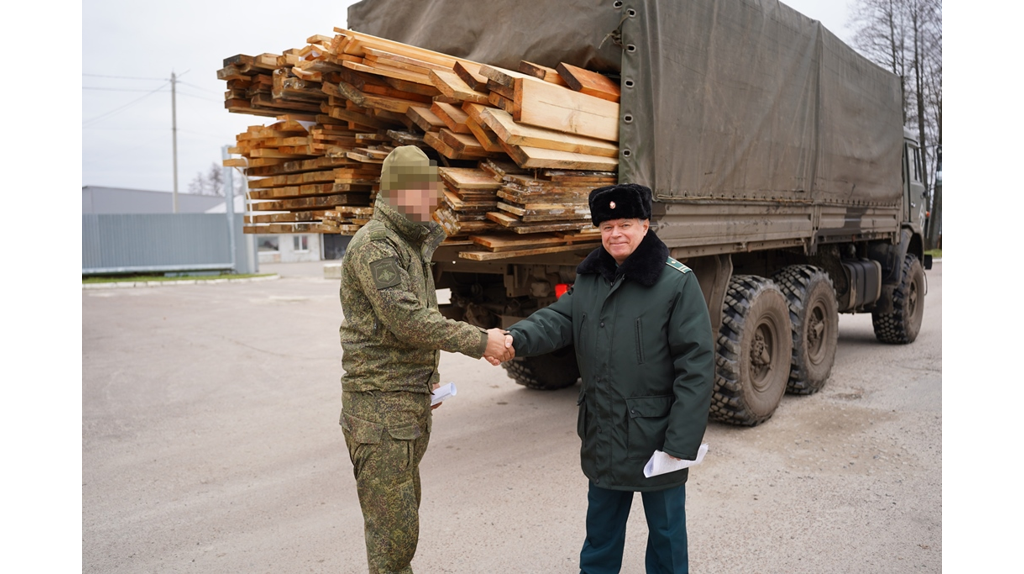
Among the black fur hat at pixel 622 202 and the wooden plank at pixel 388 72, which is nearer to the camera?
the black fur hat at pixel 622 202

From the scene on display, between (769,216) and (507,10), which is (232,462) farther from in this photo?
(769,216)

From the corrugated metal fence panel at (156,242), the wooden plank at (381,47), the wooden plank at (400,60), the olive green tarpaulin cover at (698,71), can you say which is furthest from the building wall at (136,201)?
the wooden plank at (400,60)

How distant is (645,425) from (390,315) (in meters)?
1.07

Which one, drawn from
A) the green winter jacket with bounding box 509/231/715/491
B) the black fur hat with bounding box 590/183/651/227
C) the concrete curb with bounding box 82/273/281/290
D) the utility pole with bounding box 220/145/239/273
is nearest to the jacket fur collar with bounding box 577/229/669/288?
the green winter jacket with bounding box 509/231/715/491

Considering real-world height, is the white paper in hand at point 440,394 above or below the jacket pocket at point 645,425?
above

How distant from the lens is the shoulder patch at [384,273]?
2.68 metres

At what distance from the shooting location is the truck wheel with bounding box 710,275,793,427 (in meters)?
5.24

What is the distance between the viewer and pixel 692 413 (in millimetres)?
2717

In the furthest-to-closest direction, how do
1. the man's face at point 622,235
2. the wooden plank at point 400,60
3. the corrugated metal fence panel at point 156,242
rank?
1. the corrugated metal fence panel at point 156,242
2. the wooden plank at point 400,60
3. the man's face at point 622,235

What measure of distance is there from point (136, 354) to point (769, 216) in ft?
25.9

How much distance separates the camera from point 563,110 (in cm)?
391

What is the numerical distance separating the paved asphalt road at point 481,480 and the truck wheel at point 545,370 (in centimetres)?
17

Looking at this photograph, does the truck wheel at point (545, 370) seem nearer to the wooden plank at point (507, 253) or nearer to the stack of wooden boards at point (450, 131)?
the wooden plank at point (507, 253)

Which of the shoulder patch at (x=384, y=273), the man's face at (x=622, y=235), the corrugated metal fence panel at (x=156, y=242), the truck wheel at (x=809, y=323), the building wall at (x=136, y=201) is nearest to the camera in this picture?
the shoulder patch at (x=384, y=273)
